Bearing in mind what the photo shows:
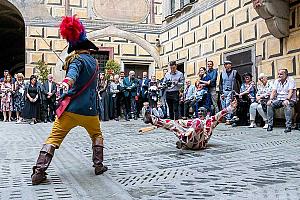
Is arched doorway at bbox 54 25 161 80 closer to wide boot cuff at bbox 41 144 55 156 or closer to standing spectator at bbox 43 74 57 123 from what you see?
standing spectator at bbox 43 74 57 123

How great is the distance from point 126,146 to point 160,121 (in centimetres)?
110

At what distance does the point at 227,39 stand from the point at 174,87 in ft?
9.53

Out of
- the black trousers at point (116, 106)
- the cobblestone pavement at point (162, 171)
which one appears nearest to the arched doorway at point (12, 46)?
the black trousers at point (116, 106)

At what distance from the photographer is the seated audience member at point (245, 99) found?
1096 cm

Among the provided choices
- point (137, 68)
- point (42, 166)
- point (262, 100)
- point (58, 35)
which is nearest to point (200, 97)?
point (262, 100)

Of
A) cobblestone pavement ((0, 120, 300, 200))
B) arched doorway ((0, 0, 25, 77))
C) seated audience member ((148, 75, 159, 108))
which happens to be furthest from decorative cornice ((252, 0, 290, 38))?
arched doorway ((0, 0, 25, 77))

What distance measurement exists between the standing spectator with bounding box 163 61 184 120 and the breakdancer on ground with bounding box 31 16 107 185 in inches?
278

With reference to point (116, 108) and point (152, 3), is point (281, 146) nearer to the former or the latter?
point (116, 108)

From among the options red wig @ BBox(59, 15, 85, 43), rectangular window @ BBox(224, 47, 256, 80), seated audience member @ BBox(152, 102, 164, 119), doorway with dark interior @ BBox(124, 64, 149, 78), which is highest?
doorway with dark interior @ BBox(124, 64, 149, 78)

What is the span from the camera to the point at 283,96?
9766 mm

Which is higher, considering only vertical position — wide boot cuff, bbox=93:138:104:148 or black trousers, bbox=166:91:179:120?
black trousers, bbox=166:91:179:120

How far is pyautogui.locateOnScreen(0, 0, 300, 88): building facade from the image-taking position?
41.2ft

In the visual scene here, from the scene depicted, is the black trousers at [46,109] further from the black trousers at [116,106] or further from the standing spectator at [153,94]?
the standing spectator at [153,94]

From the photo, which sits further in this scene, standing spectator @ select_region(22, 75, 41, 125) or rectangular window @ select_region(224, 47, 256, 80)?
standing spectator @ select_region(22, 75, 41, 125)
